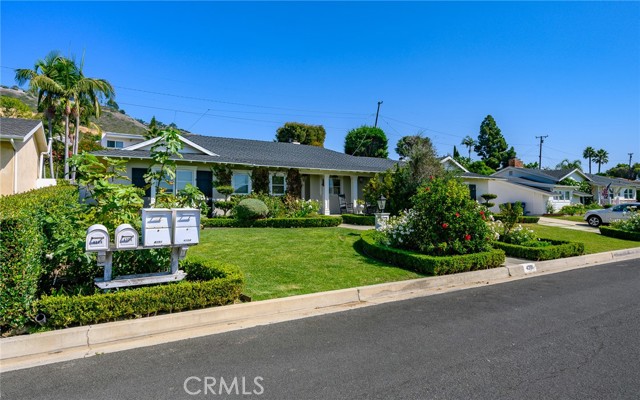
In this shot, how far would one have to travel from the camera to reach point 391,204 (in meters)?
16.1

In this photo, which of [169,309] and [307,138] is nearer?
[169,309]

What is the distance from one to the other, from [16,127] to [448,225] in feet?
52.8

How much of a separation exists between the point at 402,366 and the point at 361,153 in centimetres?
4682

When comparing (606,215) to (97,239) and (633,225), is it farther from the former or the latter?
Result: (97,239)

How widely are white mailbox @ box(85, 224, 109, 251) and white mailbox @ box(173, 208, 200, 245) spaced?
83cm

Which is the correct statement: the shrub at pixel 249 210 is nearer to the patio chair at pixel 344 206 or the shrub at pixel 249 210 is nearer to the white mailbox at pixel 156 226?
the patio chair at pixel 344 206

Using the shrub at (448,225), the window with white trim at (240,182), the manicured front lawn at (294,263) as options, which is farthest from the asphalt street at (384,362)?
Result: the window with white trim at (240,182)

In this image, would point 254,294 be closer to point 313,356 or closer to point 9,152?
point 313,356

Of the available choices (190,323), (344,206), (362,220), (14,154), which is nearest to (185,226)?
(190,323)

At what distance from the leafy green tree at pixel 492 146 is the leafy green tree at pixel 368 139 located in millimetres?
24245

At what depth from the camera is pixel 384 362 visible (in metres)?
3.75

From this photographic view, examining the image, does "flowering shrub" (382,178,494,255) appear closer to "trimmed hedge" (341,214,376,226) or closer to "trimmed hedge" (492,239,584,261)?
"trimmed hedge" (492,239,584,261)

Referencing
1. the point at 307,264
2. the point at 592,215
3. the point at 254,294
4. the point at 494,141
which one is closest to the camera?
the point at 254,294

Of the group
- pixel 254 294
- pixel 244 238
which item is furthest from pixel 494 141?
pixel 254 294
